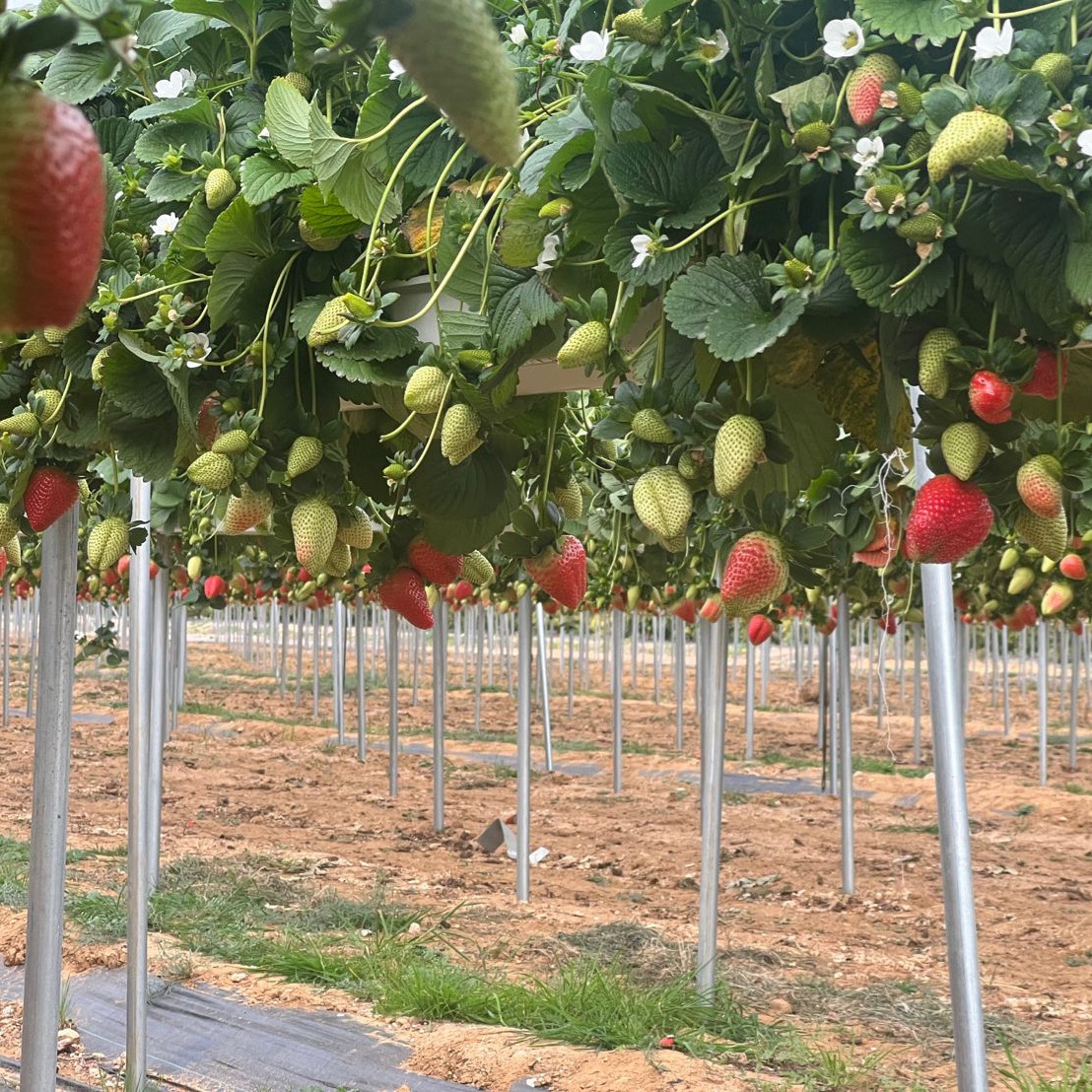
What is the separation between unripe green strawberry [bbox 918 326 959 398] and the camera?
0.90 meters

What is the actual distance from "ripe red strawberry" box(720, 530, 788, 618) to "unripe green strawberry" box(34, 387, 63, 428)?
887 mm

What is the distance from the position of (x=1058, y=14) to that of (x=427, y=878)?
616 centimetres

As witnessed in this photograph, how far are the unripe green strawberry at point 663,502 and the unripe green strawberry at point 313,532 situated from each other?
0.36 m

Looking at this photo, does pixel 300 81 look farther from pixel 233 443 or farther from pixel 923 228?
pixel 923 228

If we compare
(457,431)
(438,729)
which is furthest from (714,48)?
(438,729)

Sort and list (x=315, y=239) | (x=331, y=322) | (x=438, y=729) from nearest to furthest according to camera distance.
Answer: (x=331, y=322) → (x=315, y=239) → (x=438, y=729)

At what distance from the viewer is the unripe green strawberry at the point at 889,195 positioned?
845 millimetres

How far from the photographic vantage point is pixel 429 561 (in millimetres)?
1438

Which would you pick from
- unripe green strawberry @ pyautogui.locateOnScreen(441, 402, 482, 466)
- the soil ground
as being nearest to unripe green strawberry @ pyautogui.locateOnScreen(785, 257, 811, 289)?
unripe green strawberry @ pyautogui.locateOnScreen(441, 402, 482, 466)

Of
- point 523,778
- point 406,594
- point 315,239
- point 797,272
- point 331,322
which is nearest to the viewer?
point 797,272

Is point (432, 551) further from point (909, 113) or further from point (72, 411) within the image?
point (909, 113)

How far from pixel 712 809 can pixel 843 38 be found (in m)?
3.33

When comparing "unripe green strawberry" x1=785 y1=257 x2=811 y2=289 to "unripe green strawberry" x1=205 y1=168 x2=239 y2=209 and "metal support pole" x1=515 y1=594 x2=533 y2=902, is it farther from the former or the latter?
"metal support pole" x1=515 y1=594 x2=533 y2=902

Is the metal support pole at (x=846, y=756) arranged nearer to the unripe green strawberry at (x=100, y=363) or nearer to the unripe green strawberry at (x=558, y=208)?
the unripe green strawberry at (x=100, y=363)
